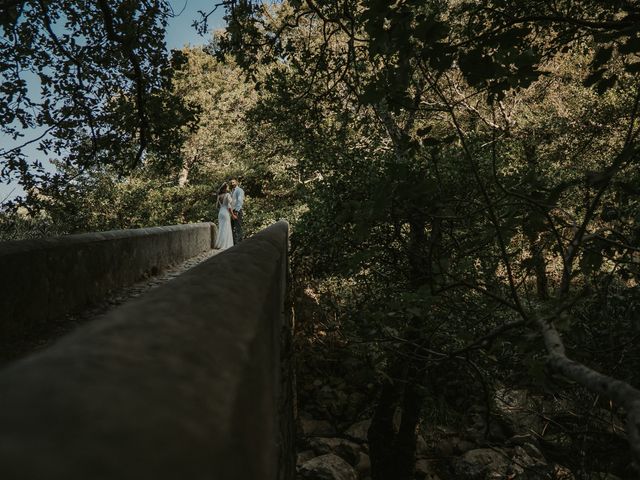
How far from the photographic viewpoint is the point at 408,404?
746 centimetres

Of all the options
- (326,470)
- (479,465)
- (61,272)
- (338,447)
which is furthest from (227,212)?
(479,465)

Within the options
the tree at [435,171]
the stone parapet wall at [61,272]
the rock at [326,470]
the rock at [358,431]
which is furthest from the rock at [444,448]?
the stone parapet wall at [61,272]

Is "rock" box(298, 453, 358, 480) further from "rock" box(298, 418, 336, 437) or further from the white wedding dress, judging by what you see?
the white wedding dress

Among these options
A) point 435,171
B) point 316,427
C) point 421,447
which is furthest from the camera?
point 316,427

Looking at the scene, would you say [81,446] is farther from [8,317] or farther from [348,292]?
[348,292]

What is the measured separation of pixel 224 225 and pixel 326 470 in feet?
23.5

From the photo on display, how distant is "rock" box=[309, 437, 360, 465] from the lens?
27.4 ft

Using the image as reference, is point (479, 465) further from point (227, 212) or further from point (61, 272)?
point (227, 212)

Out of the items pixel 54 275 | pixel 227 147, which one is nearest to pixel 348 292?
pixel 54 275

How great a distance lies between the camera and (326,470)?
6855 mm

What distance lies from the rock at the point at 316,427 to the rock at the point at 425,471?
184cm

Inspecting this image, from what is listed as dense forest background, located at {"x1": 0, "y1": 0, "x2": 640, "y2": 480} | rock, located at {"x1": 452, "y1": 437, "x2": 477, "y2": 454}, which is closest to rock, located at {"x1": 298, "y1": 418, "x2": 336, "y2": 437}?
dense forest background, located at {"x1": 0, "y1": 0, "x2": 640, "y2": 480}

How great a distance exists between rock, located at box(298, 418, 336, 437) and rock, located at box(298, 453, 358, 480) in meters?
1.87

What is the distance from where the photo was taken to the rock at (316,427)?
9.22 m
